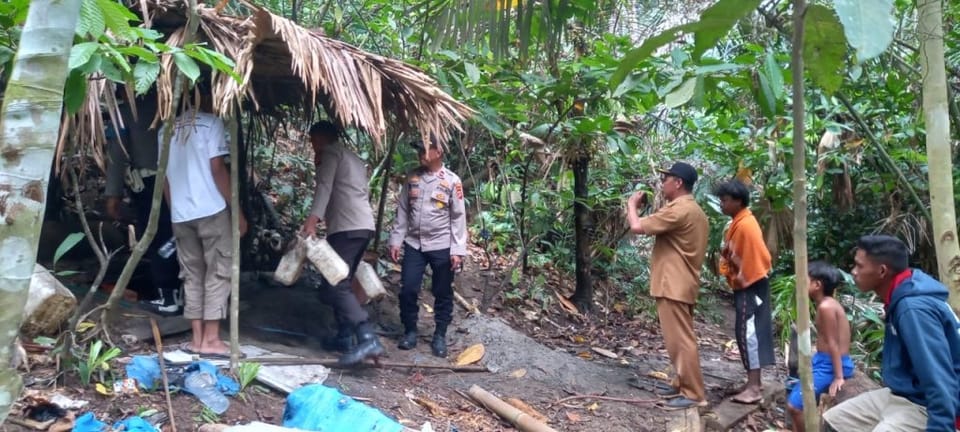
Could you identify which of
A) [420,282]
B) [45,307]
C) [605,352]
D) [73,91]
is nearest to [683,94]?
[73,91]

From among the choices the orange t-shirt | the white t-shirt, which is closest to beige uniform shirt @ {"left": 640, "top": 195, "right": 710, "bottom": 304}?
the orange t-shirt

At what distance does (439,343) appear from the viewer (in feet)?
19.5

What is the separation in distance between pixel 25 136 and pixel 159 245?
3704 mm

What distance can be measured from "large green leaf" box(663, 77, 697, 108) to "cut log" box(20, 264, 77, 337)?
3.46 m

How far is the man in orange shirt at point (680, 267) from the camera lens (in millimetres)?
5496

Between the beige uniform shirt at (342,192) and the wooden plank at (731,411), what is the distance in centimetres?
272

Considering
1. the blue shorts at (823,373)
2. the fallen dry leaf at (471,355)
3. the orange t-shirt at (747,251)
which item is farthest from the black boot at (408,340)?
the blue shorts at (823,373)

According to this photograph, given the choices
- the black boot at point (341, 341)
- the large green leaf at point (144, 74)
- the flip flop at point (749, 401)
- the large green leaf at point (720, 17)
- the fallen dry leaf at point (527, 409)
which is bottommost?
the flip flop at point (749, 401)

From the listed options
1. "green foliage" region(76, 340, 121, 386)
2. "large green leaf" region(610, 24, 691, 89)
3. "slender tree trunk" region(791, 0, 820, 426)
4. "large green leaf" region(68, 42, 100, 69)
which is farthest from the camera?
"green foliage" region(76, 340, 121, 386)

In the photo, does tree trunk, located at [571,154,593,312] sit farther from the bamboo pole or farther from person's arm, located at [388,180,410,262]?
the bamboo pole

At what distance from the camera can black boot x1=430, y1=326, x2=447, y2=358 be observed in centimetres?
591

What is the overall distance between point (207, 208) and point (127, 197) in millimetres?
1808

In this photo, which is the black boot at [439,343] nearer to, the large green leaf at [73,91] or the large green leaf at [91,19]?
the large green leaf at [73,91]

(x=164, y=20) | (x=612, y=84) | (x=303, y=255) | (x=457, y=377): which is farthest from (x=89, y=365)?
(x=612, y=84)
